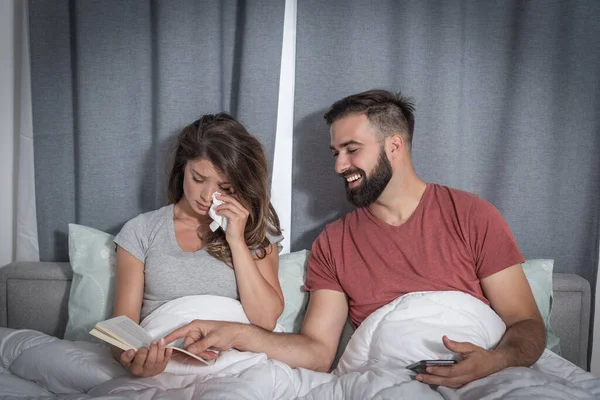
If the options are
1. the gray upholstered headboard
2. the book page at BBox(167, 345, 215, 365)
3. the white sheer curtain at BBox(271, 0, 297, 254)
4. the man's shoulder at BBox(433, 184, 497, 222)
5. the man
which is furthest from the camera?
the white sheer curtain at BBox(271, 0, 297, 254)

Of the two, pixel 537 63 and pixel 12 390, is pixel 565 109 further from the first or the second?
pixel 12 390

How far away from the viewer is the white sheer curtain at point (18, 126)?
7.09 ft

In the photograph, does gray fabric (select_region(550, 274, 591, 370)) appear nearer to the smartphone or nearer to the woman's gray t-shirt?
the smartphone

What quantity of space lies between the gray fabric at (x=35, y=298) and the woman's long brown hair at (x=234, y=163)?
0.63 meters

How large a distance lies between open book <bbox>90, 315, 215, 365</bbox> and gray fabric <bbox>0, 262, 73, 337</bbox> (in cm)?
67

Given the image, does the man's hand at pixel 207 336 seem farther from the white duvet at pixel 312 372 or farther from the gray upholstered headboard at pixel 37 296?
the gray upholstered headboard at pixel 37 296

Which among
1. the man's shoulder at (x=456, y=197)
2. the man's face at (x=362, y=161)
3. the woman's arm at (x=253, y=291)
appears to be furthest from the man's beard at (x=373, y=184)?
the woman's arm at (x=253, y=291)

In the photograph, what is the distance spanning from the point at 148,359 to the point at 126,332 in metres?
0.09

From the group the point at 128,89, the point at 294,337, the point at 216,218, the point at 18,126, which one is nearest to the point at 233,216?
the point at 216,218

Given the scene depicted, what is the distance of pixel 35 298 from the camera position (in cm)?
193

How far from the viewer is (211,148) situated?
1.63 m

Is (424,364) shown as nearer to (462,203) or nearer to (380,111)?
(462,203)

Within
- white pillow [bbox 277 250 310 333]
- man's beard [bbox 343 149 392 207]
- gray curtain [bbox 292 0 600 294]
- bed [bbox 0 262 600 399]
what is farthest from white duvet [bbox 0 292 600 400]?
gray curtain [bbox 292 0 600 294]

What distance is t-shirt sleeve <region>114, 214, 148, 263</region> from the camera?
1641 mm
